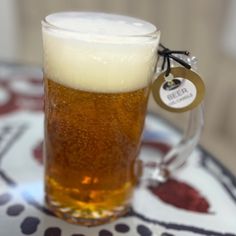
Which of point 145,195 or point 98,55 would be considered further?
point 145,195

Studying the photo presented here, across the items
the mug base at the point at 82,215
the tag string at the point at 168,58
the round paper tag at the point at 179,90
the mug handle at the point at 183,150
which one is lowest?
the mug base at the point at 82,215

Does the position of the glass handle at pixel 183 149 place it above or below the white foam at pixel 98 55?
below

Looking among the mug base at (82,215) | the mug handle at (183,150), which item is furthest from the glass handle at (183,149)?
the mug base at (82,215)

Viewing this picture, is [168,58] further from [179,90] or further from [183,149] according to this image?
[183,149]

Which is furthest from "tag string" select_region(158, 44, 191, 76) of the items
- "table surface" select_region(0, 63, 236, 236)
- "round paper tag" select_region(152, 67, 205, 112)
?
"table surface" select_region(0, 63, 236, 236)

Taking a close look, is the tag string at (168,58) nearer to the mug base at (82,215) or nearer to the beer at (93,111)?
the beer at (93,111)

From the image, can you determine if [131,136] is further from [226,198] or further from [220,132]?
[220,132]

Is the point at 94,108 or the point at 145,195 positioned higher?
the point at 94,108

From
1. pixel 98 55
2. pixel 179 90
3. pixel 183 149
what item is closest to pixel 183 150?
pixel 183 149

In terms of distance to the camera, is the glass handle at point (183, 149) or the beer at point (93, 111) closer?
the beer at point (93, 111)
